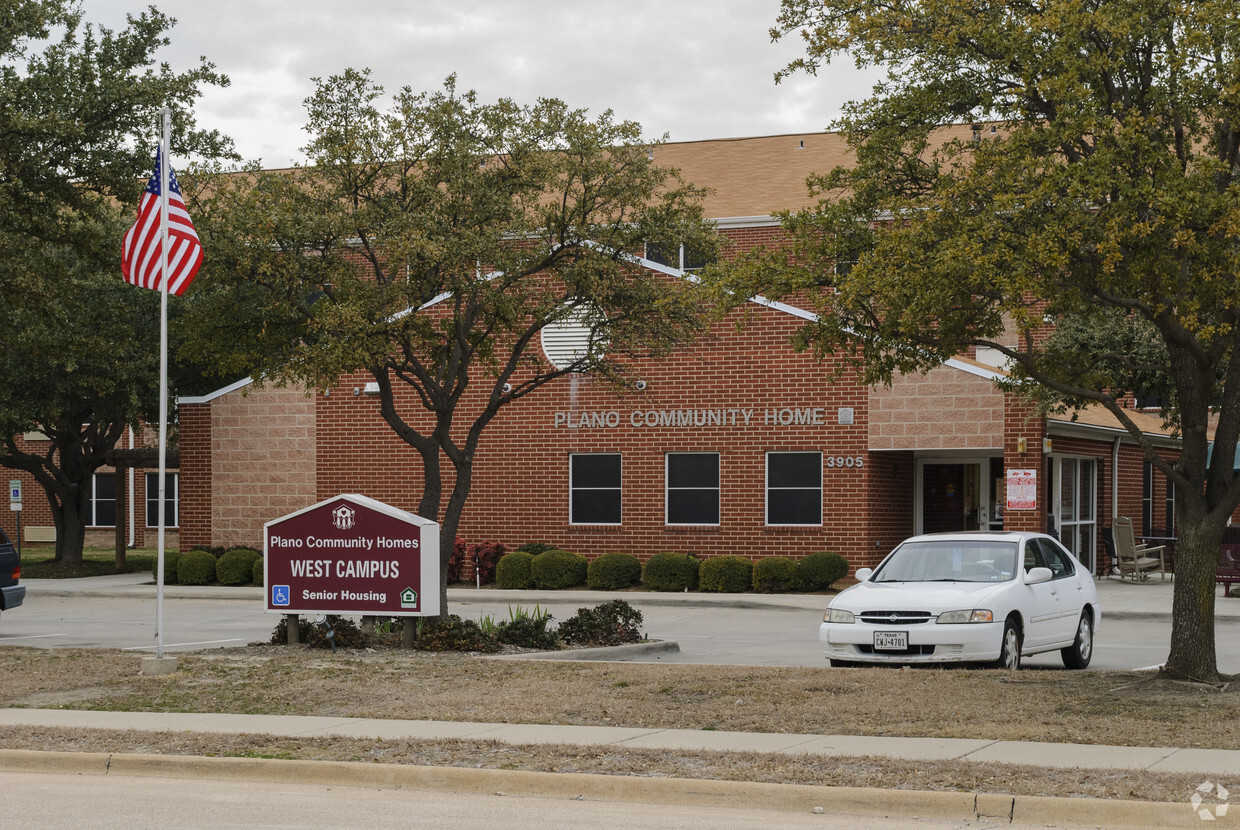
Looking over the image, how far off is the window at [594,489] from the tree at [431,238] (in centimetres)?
1081

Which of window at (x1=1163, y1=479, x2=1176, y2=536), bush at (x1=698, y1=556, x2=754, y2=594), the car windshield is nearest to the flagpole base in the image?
the car windshield

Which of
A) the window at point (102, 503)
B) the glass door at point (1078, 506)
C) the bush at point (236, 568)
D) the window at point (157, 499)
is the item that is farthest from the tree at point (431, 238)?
the window at point (102, 503)

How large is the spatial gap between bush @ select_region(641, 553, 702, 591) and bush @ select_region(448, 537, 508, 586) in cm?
340

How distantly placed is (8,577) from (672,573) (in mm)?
11921

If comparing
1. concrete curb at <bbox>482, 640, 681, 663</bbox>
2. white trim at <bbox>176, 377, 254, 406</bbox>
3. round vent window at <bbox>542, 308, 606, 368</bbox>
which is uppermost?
round vent window at <bbox>542, 308, 606, 368</bbox>

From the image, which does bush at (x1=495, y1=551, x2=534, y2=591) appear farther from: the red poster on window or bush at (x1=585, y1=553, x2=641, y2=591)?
the red poster on window

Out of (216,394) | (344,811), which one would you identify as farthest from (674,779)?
(216,394)

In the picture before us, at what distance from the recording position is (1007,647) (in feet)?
46.9

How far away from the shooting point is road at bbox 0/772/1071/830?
7992 millimetres

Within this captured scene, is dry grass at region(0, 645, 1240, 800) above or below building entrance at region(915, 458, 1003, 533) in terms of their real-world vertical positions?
below

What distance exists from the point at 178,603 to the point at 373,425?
5.69 meters

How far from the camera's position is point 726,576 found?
87.6ft

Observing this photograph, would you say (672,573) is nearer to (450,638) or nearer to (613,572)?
(613,572)

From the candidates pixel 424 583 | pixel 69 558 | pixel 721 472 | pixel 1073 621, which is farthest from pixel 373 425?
pixel 1073 621
